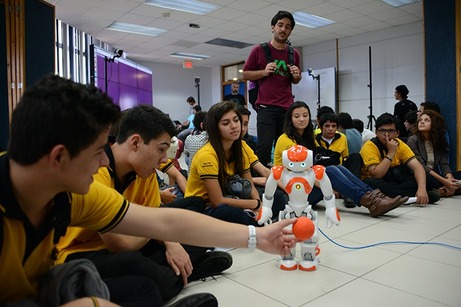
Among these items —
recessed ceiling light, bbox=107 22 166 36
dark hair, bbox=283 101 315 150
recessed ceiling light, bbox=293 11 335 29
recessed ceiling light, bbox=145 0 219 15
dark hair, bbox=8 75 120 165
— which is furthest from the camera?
recessed ceiling light, bbox=107 22 166 36

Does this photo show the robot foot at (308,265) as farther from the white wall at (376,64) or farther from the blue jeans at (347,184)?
the white wall at (376,64)

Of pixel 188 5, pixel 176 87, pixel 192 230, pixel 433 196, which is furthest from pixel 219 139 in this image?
pixel 176 87

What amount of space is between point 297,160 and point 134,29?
7067 millimetres

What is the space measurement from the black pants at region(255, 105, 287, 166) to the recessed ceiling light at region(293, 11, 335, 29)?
431cm

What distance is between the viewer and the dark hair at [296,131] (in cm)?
296

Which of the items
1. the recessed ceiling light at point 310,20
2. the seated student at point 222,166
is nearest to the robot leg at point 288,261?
the seated student at point 222,166

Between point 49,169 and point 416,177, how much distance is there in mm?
3294

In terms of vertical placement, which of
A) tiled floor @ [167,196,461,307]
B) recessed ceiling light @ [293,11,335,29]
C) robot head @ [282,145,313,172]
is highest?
recessed ceiling light @ [293,11,335,29]

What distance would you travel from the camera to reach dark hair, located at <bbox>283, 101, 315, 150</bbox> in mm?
2963

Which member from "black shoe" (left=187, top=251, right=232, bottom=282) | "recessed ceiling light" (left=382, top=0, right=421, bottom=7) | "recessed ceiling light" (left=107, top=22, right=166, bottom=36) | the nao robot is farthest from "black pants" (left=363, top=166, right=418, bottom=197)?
"recessed ceiling light" (left=107, top=22, right=166, bottom=36)

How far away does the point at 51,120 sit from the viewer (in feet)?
2.51

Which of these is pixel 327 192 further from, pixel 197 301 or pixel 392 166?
pixel 392 166

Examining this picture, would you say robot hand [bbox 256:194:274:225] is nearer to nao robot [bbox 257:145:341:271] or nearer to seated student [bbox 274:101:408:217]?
nao robot [bbox 257:145:341:271]

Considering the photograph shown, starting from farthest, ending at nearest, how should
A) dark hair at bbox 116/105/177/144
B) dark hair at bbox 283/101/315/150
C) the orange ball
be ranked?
dark hair at bbox 283/101/315/150
dark hair at bbox 116/105/177/144
the orange ball
